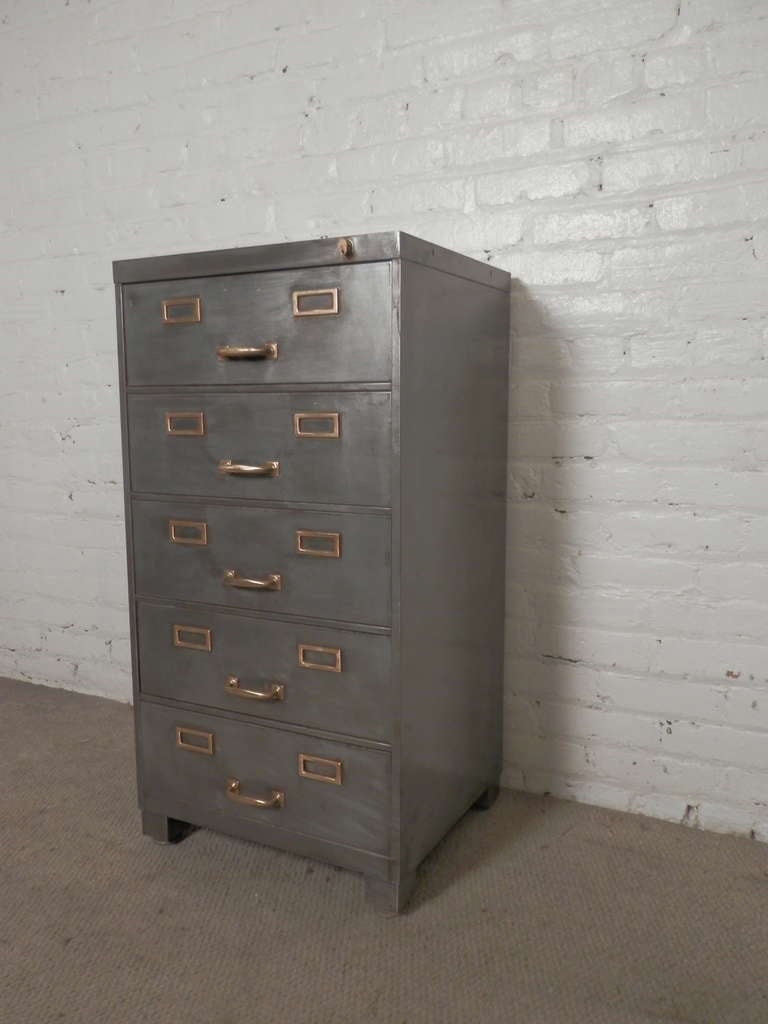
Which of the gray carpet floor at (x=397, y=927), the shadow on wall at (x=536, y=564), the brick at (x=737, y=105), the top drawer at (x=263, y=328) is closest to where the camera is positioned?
the gray carpet floor at (x=397, y=927)

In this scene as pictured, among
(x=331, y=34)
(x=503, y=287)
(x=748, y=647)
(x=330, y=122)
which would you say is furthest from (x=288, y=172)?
(x=748, y=647)

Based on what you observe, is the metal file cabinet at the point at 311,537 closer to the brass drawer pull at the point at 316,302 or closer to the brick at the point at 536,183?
the brass drawer pull at the point at 316,302

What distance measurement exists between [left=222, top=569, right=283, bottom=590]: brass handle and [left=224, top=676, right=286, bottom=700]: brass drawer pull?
20 cm

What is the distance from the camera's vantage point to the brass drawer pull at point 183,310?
5.18 feet

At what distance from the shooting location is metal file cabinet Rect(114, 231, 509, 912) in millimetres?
1456

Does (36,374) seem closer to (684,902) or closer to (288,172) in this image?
(288,172)

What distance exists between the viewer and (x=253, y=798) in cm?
166

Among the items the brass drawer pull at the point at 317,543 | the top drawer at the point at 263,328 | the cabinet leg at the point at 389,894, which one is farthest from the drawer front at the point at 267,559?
the cabinet leg at the point at 389,894

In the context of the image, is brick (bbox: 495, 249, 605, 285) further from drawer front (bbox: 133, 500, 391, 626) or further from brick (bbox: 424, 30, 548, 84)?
drawer front (bbox: 133, 500, 391, 626)

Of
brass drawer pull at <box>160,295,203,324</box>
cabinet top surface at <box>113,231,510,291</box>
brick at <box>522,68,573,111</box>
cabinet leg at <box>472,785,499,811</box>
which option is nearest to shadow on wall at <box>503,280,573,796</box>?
cabinet leg at <box>472,785,499,811</box>

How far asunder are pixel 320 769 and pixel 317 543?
17.6 inches

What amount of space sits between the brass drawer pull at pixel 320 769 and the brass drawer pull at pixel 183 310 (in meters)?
0.89

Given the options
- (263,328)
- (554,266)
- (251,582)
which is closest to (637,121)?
(554,266)

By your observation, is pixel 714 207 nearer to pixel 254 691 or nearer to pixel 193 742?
pixel 254 691
